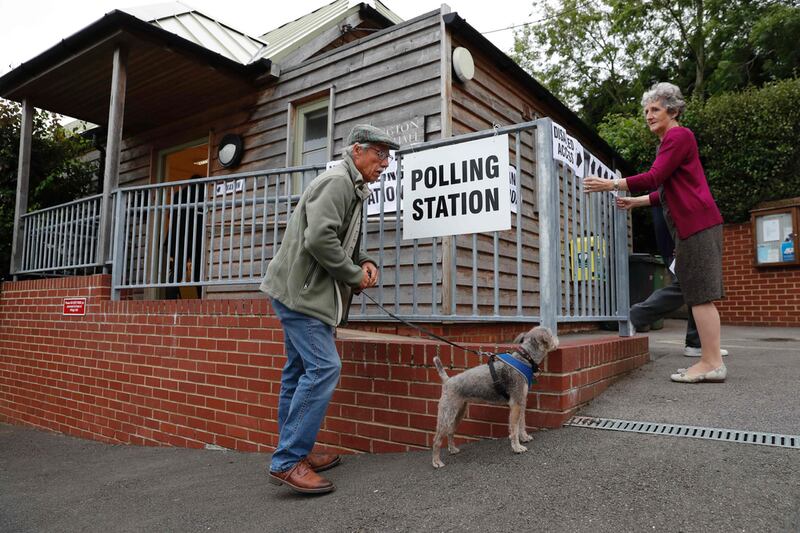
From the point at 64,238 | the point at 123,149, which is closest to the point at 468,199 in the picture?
the point at 64,238

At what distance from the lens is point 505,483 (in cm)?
245

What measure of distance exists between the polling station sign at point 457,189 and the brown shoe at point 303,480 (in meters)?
1.63

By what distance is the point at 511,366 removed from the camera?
2.71 metres

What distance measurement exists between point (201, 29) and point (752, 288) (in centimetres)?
1065

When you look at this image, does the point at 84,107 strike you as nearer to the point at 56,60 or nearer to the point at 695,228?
the point at 56,60

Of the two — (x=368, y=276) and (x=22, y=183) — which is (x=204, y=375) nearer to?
(x=368, y=276)

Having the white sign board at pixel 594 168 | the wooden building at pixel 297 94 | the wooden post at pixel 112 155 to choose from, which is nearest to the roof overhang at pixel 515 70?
the wooden building at pixel 297 94

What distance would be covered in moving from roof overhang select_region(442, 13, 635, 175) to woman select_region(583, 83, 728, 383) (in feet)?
9.56

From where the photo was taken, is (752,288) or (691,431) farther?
(752,288)

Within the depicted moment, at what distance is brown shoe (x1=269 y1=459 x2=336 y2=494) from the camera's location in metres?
2.75

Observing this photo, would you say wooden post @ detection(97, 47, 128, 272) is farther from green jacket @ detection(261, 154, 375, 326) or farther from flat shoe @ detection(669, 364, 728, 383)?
flat shoe @ detection(669, 364, 728, 383)

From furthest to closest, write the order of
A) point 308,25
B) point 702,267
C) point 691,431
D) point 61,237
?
point 308,25 < point 61,237 < point 702,267 < point 691,431

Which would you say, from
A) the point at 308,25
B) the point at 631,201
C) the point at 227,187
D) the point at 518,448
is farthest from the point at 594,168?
the point at 308,25

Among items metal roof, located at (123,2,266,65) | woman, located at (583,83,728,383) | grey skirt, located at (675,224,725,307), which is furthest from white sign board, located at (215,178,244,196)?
grey skirt, located at (675,224,725,307)
